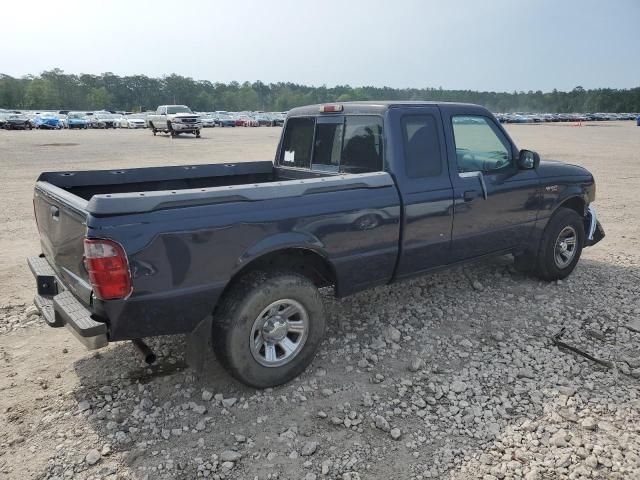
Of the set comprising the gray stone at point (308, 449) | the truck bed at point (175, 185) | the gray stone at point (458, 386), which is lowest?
the gray stone at point (308, 449)

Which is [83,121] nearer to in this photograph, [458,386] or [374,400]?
[374,400]

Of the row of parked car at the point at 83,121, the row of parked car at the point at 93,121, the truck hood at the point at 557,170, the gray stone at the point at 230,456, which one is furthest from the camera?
the row of parked car at the point at 93,121

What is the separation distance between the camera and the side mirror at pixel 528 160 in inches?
190

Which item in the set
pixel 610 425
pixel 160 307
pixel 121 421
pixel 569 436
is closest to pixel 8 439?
pixel 121 421

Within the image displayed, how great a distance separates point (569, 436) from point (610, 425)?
13.3 inches

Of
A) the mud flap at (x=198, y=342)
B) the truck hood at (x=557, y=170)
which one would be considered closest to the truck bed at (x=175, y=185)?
the mud flap at (x=198, y=342)

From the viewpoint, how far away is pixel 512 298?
511 cm

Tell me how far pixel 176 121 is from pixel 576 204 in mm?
29984

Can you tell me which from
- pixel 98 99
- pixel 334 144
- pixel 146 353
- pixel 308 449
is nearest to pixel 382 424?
pixel 308 449

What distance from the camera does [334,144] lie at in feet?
15.1

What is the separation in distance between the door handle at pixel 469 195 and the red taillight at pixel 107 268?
291 cm

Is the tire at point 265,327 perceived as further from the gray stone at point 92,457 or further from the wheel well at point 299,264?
the gray stone at point 92,457

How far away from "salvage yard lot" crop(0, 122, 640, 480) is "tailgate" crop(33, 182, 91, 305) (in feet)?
2.71

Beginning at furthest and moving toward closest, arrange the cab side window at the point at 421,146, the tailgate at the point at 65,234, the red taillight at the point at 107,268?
1. the cab side window at the point at 421,146
2. the tailgate at the point at 65,234
3. the red taillight at the point at 107,268
